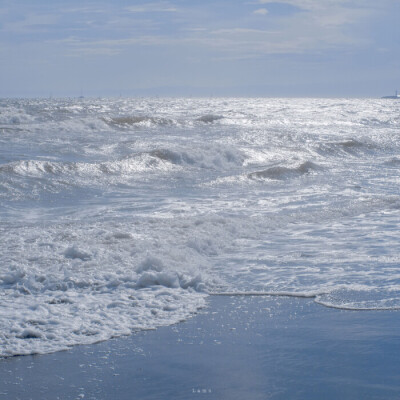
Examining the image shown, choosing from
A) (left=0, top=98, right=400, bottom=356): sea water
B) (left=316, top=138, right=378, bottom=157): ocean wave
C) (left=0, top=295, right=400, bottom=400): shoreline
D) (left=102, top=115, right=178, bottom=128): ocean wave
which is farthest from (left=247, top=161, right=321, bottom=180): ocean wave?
(left=102, top=115, right=178, bottom=128): ocean wave

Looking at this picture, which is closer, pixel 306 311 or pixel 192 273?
pixel 306 311

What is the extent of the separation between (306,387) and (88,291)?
277cm

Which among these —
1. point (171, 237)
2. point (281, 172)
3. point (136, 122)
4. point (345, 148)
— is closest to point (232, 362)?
point (171, 237)

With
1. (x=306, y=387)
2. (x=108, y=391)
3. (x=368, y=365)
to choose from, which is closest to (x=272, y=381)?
(x=306, y=387)

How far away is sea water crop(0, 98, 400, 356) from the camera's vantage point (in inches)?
231

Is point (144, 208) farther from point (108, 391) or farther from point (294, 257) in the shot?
point (108, 391)

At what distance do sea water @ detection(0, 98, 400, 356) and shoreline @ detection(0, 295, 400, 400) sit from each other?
284mm

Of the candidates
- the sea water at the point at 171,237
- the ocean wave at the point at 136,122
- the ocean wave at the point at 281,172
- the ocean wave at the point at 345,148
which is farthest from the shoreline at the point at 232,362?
the ocean wave at the point at 136,122

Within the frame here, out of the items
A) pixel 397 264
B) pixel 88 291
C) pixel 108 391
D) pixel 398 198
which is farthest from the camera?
pixel 398 198

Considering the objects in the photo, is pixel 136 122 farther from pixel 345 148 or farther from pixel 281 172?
pixel 281 172

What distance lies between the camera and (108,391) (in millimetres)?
4141

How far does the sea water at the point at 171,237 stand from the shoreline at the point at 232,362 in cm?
28

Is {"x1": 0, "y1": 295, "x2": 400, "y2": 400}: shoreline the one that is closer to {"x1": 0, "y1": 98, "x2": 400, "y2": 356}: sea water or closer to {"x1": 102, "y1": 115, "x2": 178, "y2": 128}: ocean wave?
{"x1": 0, "y1": 98, "x2": 400, "y2": 356}: sea water

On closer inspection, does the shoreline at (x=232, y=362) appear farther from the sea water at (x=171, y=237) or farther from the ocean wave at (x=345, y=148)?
the ocean wave at (x=345, y=148)
